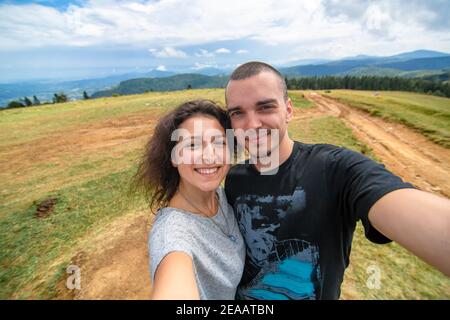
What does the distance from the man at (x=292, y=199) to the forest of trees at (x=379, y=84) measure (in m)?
74.9

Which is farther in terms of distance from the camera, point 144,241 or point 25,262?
point 144,241

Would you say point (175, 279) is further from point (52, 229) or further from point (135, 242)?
point (52, 229)

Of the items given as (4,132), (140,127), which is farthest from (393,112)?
(4,132)

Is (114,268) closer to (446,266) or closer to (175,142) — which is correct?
(175,142)

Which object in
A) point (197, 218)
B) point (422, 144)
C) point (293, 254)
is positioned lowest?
point (422, 144)

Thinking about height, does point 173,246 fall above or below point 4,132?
above

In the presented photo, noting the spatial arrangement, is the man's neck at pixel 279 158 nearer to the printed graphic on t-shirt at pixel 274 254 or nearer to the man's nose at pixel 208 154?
the printed graphic on t-shirt at pixel 274 254

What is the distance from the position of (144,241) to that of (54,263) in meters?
1.88

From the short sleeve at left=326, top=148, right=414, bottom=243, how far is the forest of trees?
2957 inches

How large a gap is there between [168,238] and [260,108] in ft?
4.59

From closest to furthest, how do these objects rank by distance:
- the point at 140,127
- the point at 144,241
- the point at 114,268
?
the point at 114,268, the point at 144,241, the point at 140,127

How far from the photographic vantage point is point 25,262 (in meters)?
5.84

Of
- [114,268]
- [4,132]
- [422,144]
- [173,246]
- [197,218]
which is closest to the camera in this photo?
[173,246]

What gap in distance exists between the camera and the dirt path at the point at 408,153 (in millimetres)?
9141
